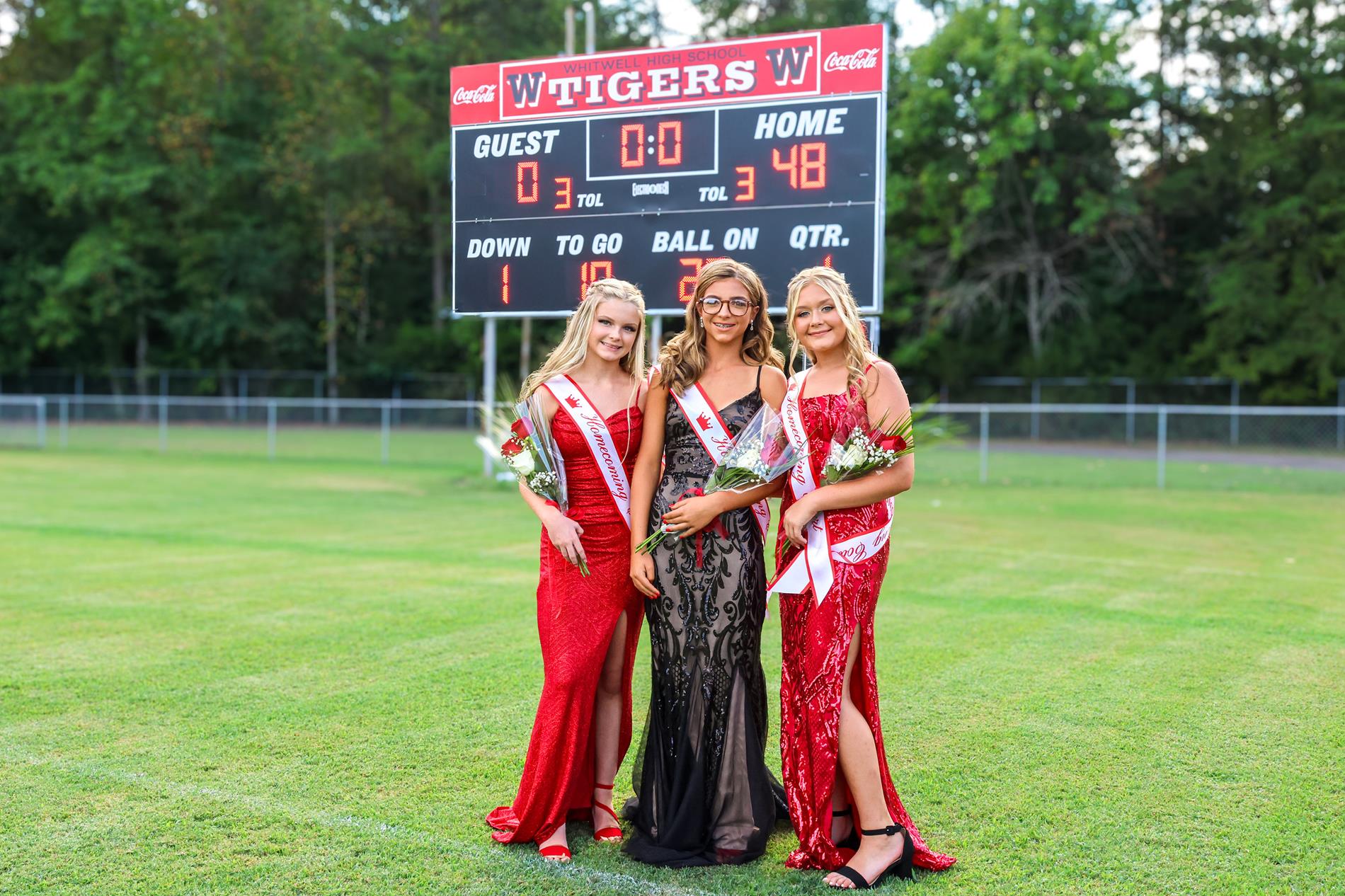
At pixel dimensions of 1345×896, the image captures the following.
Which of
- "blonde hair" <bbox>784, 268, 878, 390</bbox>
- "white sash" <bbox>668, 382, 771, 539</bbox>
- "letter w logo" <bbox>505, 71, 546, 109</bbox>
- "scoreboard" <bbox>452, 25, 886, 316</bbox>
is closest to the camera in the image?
"blonde hair" <bbox>784, 268, 878, 390</bbox>

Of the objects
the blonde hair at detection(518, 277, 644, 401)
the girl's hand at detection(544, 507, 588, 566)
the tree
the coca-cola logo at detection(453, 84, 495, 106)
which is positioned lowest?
the girl's hand at detection(544, 507, 588, 566)

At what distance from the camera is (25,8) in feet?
125

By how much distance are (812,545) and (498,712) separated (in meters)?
2.19

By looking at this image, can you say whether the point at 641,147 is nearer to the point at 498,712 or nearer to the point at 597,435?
the point at 498,712

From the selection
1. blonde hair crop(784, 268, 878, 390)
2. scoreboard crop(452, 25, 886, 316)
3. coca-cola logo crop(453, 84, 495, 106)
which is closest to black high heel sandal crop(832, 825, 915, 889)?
blonde hair crop(784, 268, 878, 390)

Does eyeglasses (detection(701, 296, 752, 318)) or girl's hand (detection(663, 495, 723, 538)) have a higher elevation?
eyeglasses (detection(701, 296, 752, 318))

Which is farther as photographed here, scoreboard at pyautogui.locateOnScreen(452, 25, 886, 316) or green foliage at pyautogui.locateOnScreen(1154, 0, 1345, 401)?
green foliage at pyautogui.locateOnScreen(1154, 0, 1345, 401)

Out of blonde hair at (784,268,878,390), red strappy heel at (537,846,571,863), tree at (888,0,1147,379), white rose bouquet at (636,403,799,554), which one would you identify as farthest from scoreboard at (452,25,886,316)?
tree at (888,0,1147,379)

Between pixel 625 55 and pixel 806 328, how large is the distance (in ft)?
24.2

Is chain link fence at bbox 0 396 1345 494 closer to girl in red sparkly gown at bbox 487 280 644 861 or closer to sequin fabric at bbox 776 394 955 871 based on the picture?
girl in red sparkly gown at bbox 487 280 644 861

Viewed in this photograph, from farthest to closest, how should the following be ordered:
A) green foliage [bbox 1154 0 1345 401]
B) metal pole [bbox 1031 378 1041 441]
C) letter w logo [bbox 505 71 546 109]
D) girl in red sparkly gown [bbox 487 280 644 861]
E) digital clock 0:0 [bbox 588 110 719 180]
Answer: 1. green foliage [bbox 1154 0 1345 401]
2. metal pole [bbox 1031 378 1041 441]
3. letter w logo [bbox 505 71 546 109]
4. digital clock 0:0 [bbox 588 110 719 180]
5. girl in red sparkly gown [bbox 487 280 644 861]

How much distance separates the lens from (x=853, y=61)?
9.52 m

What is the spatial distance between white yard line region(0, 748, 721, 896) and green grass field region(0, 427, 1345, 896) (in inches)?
0.5
